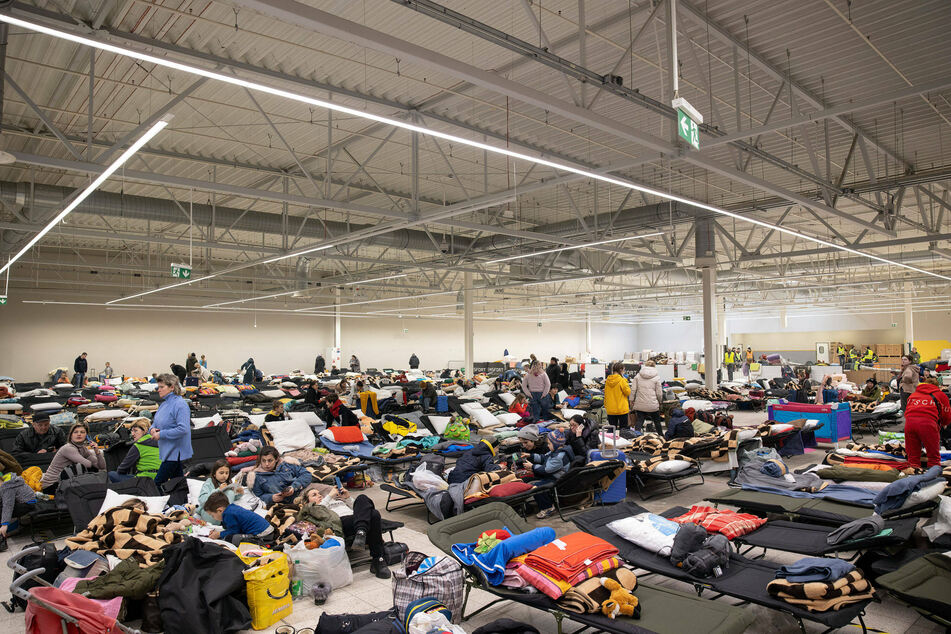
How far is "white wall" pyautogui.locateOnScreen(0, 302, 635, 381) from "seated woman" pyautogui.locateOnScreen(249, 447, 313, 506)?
21.4 meters

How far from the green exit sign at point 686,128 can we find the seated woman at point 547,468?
10.6 ft

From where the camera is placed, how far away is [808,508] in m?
4.64

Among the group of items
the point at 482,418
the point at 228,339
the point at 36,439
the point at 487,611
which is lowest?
the point at 487,611

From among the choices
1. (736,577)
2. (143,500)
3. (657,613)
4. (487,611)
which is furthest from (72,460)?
(736,577)

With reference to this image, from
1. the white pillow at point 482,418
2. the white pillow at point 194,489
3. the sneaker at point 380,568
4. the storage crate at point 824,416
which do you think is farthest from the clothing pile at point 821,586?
the white pillow at point 482,418

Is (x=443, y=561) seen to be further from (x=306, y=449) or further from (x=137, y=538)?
(x=306, y=449)

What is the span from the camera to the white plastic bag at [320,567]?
13.8 feet

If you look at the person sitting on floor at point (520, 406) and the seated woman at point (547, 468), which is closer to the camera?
the seated woman at point (547, 468)

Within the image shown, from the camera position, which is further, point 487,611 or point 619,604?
point 487,611

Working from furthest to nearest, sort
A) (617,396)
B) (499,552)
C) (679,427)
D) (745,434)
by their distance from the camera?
(617,396)
(679,427)
(745,434)
(499,552)

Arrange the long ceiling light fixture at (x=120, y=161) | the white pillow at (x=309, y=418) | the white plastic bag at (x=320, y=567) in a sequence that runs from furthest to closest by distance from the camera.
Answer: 1. the white pillow at (x=309, y=418)
2. the long ceiling light fixture at (x=120, y=161)
3. the white plastic bag at (x=320, y=567)

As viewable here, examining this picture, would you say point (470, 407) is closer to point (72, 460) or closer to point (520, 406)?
point (520, 406)

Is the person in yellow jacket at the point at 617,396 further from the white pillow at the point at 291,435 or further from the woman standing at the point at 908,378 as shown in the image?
the woman standing at the point at 908,378

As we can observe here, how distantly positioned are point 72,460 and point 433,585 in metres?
4.68
